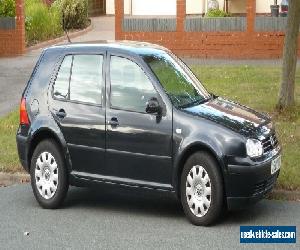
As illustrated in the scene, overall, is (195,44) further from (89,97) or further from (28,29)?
(89,97)

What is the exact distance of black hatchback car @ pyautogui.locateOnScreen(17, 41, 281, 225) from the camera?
760 centimetres

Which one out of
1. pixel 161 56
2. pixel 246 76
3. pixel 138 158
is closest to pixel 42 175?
pixel 138 158

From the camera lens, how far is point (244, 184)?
749 centimetres

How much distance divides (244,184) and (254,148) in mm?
375

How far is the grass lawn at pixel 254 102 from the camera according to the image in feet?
32.2

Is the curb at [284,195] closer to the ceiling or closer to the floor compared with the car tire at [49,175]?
closer to the floor

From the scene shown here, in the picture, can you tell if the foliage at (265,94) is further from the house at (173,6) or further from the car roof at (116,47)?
the house at (173,6)

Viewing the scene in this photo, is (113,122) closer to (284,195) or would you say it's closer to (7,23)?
(284,195)

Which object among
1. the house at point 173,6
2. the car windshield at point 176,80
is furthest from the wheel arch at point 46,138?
the house at point 173,6

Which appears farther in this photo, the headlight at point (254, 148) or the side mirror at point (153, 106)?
the side mirror at point (153, 106)

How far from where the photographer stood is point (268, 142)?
26.0ft

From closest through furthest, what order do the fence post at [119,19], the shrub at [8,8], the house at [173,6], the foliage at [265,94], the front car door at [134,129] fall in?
1. the front car door at [134,129]
2. the foliage at [265,94]
3. the fence post at [119,19]
4. the shrub at [8,8]
5. the house at [173,6]

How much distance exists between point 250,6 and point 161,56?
12.3 meters

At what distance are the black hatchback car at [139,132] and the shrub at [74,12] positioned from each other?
19.3 meters
